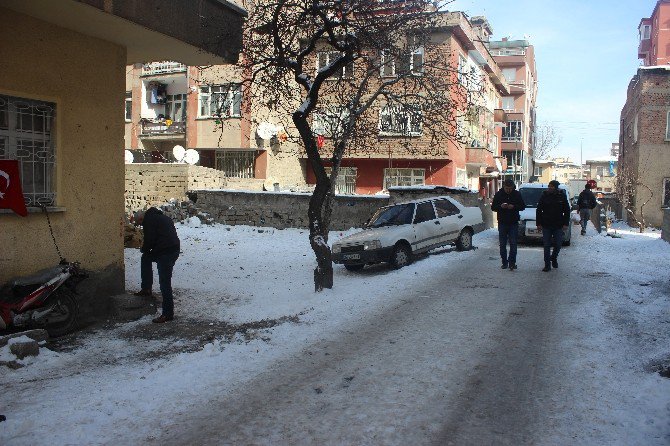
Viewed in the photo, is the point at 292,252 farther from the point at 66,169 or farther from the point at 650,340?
the point at 650,340

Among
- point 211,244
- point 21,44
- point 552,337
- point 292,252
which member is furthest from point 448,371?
point 211,244

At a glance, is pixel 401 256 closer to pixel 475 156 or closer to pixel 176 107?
pixel 475 156

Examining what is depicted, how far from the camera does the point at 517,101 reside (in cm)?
5575

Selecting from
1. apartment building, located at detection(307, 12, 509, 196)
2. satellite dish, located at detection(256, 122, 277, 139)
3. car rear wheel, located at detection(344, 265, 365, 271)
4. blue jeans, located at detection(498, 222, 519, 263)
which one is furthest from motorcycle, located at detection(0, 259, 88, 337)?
satellite dish, located at detection(256, 122, 277, 139)

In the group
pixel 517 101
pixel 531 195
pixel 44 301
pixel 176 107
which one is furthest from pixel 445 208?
pixel 517 101

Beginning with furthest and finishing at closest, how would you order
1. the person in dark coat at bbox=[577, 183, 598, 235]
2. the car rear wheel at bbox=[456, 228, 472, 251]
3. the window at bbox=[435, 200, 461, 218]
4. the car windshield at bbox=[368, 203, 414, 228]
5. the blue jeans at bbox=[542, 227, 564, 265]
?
the person in dark coat at bbox=[577, 183, 598, 235] < the car rear wheel at bbox=[456, 228, 472, 251] < the window at bbox=[435, 200, 461, 218] < the car windshield at bbox=[368, 203, 414, 228] < the blue jeans at bbox=[542, 227, 564, 265]

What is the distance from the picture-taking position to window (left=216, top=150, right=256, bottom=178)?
30562 mm

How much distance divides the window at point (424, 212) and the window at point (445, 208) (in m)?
0.24

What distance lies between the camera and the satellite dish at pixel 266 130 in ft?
92.7

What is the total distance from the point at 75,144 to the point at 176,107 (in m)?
26.7

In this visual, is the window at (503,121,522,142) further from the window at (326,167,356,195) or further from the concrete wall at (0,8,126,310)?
the concrete wall at (0,8,126,310)

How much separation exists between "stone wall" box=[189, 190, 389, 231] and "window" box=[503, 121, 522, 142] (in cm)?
3755

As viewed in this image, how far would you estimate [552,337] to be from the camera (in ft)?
21.5

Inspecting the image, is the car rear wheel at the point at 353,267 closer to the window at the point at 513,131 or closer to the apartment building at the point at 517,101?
the apartment building at the point at 517,101
